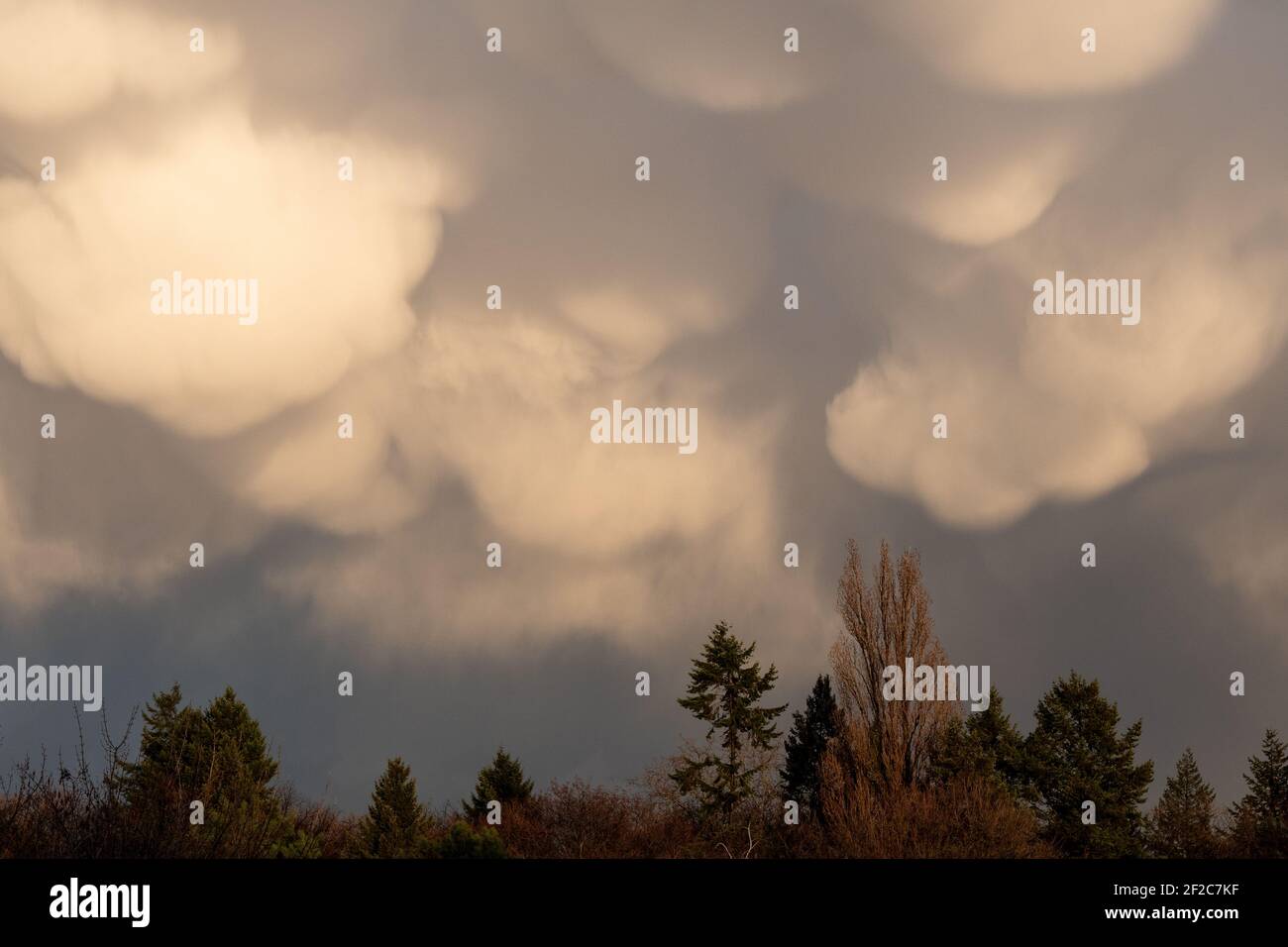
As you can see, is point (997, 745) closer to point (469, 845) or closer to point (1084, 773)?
point (1084, 773)

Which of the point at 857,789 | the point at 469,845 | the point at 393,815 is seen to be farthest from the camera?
the point at 393,815

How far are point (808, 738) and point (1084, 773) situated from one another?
14051 mm

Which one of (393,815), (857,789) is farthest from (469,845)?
(393,815)

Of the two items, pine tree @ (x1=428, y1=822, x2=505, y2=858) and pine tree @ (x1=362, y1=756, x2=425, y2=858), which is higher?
pine tree @ (x1=428, y1=822, x2=505, y2=858)

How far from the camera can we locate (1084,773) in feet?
160

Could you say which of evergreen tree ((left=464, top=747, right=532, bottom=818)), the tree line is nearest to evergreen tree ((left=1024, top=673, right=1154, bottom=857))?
the tree line

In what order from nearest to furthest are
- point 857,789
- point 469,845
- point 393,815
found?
point 469,845
point 857,789
point 393,815

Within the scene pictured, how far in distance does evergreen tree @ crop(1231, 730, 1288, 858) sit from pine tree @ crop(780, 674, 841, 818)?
18064 millimetres

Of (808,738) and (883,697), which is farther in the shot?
(808,738)

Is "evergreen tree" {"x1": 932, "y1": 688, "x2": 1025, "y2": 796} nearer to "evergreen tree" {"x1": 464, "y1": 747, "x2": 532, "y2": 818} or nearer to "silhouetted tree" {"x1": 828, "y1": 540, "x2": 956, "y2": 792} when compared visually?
"silhouetted tree" {"x1": 828, "y1": 540, "x2": 956, "y2": 792}

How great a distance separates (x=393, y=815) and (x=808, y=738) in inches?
822

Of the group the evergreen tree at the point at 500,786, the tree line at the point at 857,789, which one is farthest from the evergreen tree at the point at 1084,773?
the evergreen tree at the point at 500,786

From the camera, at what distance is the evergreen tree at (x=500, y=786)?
5903 cm

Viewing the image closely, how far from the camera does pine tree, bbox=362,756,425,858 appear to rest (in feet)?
169
